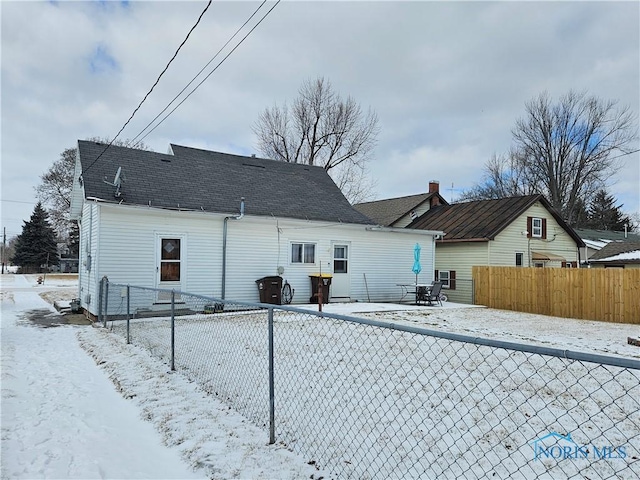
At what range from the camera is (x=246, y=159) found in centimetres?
1791

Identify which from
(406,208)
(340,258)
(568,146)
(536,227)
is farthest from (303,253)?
(568,146)

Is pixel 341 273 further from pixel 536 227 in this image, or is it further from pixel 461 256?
pixel 536 227

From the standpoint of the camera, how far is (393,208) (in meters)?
26.7

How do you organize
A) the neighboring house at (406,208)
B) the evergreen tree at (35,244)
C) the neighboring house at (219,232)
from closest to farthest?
the neighboring house at (219,232), the neighboring house at (406,208), the evergreen tree at (35,244)

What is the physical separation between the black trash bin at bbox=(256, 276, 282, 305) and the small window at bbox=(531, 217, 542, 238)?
47.0 ft

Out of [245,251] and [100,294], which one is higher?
[245,251]

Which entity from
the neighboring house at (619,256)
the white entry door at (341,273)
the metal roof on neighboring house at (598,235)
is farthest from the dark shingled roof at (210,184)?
the metal roof on neighboring house at (598,235)

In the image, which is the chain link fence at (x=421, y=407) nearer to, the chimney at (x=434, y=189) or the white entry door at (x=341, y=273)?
the white entry door at (x=341, y=273)

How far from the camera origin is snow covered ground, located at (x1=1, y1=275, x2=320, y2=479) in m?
3.06

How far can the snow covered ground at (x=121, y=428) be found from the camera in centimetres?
306

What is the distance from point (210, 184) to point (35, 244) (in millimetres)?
38989

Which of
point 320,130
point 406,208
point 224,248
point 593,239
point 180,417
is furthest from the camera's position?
point 593,239

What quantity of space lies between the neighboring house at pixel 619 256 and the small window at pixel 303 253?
18.7 meters

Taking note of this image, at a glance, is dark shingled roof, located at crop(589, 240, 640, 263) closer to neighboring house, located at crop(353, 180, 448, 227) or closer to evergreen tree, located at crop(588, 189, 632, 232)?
neighboring house, located at crop(353, 180, 448, 227)
